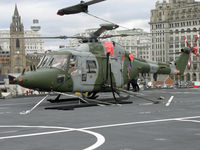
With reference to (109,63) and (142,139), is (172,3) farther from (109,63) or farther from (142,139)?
(142,139)

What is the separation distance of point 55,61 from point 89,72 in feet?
8.71

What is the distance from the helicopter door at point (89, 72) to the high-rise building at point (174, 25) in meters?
145

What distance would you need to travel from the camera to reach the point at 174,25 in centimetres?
17000

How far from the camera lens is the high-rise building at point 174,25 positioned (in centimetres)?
16250

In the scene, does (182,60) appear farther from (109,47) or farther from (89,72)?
(89,72)

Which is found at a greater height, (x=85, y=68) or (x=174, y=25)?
(x=174, y=25)

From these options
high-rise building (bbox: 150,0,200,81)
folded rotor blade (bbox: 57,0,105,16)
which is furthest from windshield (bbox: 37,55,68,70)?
high-rise building (bbox: 150,0,200,81)

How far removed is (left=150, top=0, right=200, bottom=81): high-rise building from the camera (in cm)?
16250

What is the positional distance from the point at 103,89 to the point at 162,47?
508 feet

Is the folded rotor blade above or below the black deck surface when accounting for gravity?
above

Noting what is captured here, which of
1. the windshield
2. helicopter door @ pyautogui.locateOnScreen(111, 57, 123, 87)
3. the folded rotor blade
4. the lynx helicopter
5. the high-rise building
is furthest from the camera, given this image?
the high-rise building

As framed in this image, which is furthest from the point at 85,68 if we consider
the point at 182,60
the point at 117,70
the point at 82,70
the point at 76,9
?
the point at 182,60

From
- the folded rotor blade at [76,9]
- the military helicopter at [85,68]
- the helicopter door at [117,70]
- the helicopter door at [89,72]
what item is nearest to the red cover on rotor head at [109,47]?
the military helicopter at [85,68]

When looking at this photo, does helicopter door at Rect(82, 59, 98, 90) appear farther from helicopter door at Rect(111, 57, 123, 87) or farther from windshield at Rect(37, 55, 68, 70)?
helicopter door at Rect(111, 57, 123, 87)
